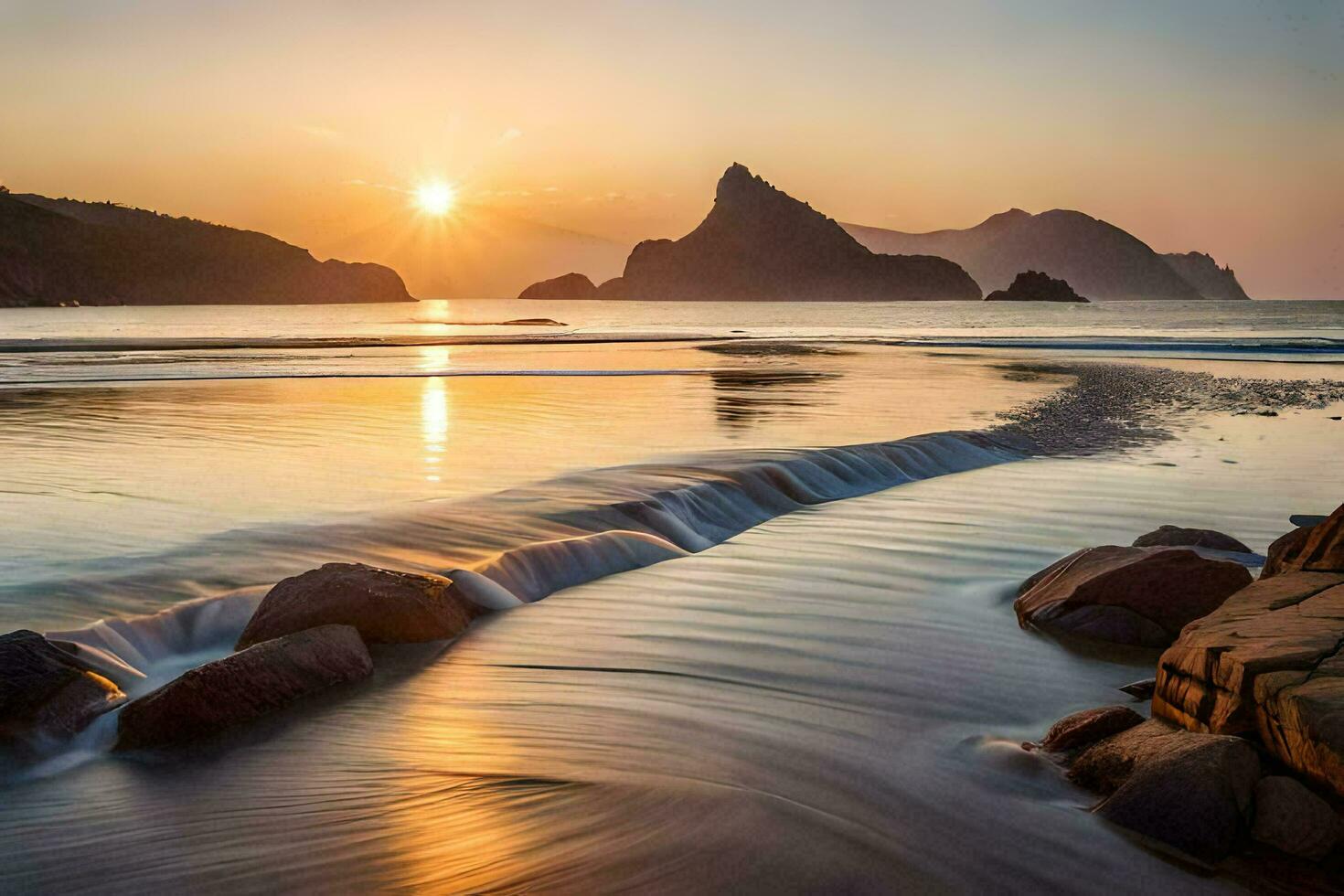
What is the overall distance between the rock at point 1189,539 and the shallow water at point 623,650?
0.94m

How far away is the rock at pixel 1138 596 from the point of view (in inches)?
309

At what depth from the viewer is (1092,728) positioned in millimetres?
5867

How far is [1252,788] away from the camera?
16.1 feet

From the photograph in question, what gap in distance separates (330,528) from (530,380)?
21773mm

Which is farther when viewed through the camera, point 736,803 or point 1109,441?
point 1109,441

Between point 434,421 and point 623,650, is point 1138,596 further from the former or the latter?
point 434,421

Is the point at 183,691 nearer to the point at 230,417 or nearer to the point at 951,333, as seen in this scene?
the point at 230,417

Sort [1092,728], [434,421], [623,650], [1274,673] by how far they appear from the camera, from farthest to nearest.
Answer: [434,421]
[623,650]
[1092,728]
[1274,673]

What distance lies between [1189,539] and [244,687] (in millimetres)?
8177

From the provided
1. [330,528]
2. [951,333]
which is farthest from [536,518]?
[951,333]

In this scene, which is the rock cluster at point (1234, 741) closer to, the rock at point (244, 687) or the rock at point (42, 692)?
the rock at point (244, 687)

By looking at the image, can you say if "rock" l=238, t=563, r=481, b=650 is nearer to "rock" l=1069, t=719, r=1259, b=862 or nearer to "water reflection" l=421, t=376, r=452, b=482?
"rock" l=1069, t=719, r=1259, b=862

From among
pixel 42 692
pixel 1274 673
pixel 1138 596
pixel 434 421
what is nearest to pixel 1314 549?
pixel 1138 596

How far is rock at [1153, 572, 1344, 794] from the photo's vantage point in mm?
4723
